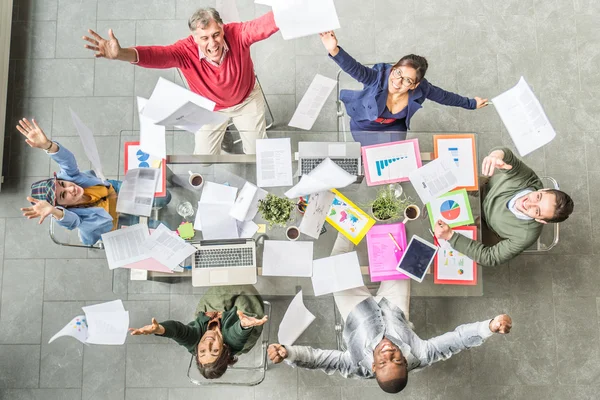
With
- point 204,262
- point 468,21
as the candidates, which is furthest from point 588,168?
point 204,262

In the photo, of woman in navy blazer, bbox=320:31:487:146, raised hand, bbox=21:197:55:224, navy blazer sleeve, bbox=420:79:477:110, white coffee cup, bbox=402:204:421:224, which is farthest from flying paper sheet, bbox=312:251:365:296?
raised hand, bbox=21:197:55:224

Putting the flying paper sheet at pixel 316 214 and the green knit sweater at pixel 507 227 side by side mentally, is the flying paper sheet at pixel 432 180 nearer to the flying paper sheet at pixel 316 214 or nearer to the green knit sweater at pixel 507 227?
the green knit sweater at pixel 507 227

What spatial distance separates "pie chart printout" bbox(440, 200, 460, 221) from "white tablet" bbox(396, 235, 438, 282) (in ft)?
0.65

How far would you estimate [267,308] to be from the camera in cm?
273

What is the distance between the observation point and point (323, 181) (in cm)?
238

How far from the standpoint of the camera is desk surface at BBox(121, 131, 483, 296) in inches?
95.0

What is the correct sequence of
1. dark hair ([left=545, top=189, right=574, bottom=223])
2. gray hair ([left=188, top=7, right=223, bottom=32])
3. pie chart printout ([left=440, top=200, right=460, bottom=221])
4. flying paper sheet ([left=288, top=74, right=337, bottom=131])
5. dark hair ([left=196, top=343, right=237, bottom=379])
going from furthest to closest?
flying paper sheet ([left=288, top=74, right=337, bottom=131])
pie chart printout ([left=440, top=200, right=460, bottom=221])
gray hair ([left=188, top=7, right=223, bottom=32])
dark hair ([left=196, top=343, right=237, bottom=379])
dark hair ([left=545, top=189, right=574, bottom=223])

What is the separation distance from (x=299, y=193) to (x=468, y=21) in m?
2.03

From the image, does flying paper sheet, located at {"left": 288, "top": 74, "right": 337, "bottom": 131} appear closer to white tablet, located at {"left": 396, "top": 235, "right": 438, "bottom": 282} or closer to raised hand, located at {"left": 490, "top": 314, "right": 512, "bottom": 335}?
white tablet, located at {"left": 396, "top": 235, "right": 438, "bottom": 282}

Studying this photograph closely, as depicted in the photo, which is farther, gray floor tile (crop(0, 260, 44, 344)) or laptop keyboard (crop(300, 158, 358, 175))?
gray floor tile (crop(0, 260, 44, 344))

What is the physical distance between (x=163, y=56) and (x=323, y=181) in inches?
42.4

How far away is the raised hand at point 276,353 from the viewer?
235 centimetres

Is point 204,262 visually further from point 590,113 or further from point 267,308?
point 590,113

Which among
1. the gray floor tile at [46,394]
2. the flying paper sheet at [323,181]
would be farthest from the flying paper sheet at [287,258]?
the gray floor tile at [46,394]
